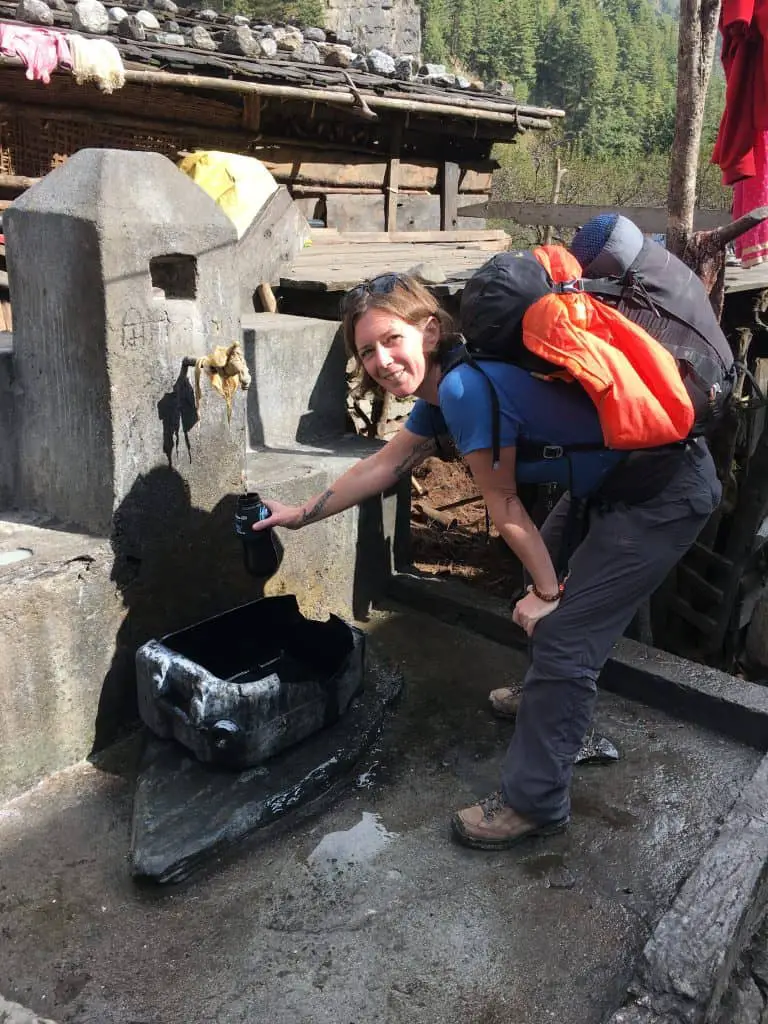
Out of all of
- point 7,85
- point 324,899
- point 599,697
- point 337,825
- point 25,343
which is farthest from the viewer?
point 7,85

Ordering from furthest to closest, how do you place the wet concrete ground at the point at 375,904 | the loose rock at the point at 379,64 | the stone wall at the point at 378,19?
the stone wall at the point at 378,19, the loose rock at the point at 379,64, the wet concrete ground at the point at 375,904

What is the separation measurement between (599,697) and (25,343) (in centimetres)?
274

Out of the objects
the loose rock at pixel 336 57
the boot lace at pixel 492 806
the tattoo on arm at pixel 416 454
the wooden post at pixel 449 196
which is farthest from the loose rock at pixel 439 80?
the boot lace at pixel 492 806

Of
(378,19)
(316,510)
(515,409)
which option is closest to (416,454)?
(316,510)

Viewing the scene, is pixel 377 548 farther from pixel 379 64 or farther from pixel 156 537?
pixel 379 64


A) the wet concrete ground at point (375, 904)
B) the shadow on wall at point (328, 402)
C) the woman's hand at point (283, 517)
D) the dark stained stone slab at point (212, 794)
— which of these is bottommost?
the wet concrete ground at point (375, 904)

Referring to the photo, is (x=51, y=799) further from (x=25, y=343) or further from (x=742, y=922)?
(x=742, y=922)

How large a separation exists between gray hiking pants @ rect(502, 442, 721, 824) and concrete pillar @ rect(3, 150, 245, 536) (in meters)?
1.48

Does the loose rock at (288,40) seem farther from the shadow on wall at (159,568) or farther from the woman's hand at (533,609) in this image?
the woman's hand at (533,609)

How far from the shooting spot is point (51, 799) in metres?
2.85

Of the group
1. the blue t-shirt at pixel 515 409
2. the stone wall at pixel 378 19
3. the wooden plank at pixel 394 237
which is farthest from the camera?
the stone wall at pixel 378 19

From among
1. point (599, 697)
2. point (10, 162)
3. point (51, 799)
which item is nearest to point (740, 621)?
point (599, 697)

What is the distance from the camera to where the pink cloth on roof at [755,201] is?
5.85 meters

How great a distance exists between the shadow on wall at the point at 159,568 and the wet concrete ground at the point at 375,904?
288mm
